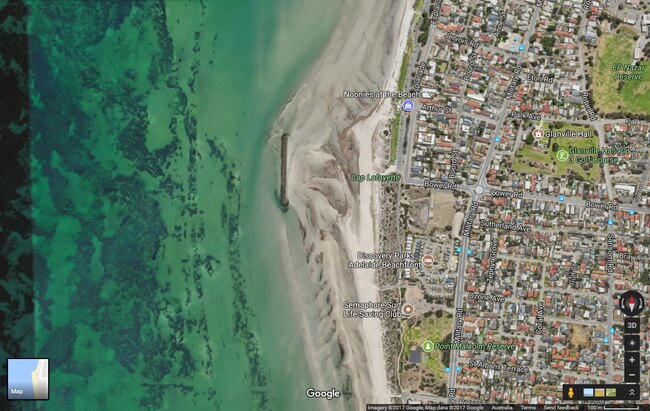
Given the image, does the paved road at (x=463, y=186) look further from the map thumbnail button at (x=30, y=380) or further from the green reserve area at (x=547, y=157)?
the map thumbnail button at (x=30, y=380)

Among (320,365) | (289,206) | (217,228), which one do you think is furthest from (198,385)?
(289,206)

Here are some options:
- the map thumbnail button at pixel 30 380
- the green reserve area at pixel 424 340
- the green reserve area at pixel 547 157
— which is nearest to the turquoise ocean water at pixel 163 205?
the map thumbnail button at pixel 30 380

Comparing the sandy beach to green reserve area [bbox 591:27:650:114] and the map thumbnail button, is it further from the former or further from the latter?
the map thumbnail button

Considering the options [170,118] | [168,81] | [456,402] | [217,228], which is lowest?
[456,402]

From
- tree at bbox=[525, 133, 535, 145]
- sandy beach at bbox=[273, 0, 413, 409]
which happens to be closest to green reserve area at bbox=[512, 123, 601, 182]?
tree at bbox=[525, 133, 535, 145]

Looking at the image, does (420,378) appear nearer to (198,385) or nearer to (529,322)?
(529,322)
